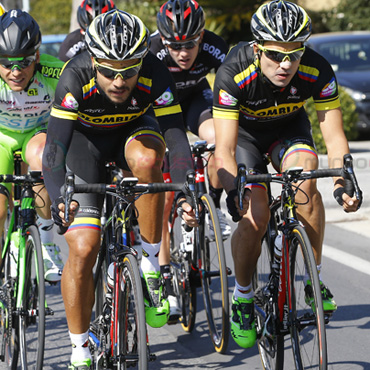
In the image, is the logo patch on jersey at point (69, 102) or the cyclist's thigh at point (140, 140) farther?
the cyclist's thigh at point (140, 140)

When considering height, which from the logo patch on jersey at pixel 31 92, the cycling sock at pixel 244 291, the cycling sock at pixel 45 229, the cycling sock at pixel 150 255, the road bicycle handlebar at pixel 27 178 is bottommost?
the cycling sock at pixel 244 291

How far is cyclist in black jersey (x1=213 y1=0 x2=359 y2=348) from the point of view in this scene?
4.70m

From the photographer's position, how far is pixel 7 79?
5316 millimetres

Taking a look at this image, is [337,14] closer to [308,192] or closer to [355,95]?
[355,95]

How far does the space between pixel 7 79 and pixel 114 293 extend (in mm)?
1811

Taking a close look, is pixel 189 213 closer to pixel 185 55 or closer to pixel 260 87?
pixel 260 87

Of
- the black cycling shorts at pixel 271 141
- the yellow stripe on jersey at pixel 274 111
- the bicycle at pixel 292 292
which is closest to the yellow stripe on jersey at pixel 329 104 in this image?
the yellow stripe on jersey at pixel 274 111

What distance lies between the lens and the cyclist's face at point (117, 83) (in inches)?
172

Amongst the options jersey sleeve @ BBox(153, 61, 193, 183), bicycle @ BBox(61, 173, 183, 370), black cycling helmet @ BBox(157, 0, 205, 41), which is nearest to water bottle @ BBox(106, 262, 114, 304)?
bicycle @ BBox(61, 173, 183, 370)

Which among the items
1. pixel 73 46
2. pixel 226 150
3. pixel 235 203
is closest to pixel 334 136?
pixel 226 150

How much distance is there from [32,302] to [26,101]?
1335 mm

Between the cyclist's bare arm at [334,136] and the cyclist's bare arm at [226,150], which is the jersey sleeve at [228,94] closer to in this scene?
the cyclist's bare arm at [226,150]

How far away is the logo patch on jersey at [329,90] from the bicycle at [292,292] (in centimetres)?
71

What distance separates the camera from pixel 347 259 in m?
7.51
